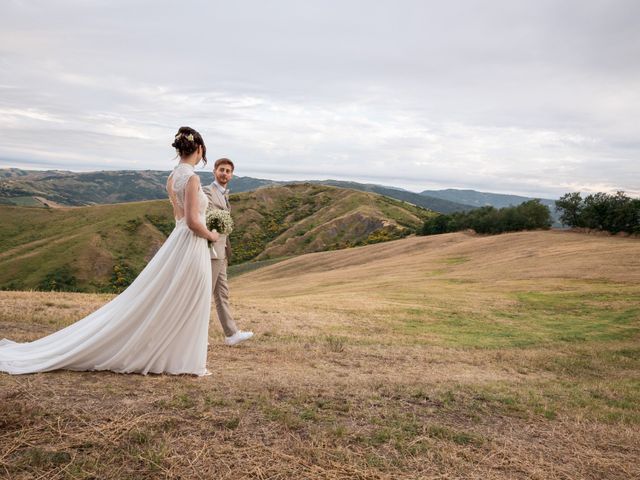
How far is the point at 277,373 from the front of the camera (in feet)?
26.4

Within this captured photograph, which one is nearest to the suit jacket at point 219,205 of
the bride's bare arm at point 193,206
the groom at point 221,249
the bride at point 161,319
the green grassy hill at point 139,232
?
the groom at point 221,249

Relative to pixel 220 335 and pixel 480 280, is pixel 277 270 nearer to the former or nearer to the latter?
pixel 480 280

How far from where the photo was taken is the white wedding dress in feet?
23.1

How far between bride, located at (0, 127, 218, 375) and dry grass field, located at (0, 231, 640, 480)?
12.8 inches

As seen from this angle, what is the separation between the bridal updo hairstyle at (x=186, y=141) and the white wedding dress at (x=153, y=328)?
0.24 metres

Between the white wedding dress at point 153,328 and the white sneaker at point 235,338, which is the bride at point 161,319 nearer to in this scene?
the white wedding dress at point 153,328

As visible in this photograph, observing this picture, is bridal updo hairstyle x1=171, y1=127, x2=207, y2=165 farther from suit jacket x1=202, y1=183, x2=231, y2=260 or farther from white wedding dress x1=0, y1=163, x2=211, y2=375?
suit jacket x1=202, y1=183, x2=231, y2=260

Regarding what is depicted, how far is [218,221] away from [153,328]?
104 inches

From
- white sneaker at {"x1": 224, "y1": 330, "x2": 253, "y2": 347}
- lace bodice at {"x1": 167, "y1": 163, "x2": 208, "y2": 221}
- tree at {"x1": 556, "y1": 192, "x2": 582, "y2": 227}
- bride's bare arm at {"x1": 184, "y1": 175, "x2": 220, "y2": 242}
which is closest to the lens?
bride's bare arm at {"x1": 184, "y1": 175, "x2": 220, "y2": 242}

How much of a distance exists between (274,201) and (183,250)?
16454cm

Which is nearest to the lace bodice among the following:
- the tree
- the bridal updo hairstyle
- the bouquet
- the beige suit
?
the bridal updo hairstyle

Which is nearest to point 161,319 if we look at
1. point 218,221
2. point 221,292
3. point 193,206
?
point 193,206

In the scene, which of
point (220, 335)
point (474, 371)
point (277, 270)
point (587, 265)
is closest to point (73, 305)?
point (220, 335)

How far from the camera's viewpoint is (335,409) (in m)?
6.35
